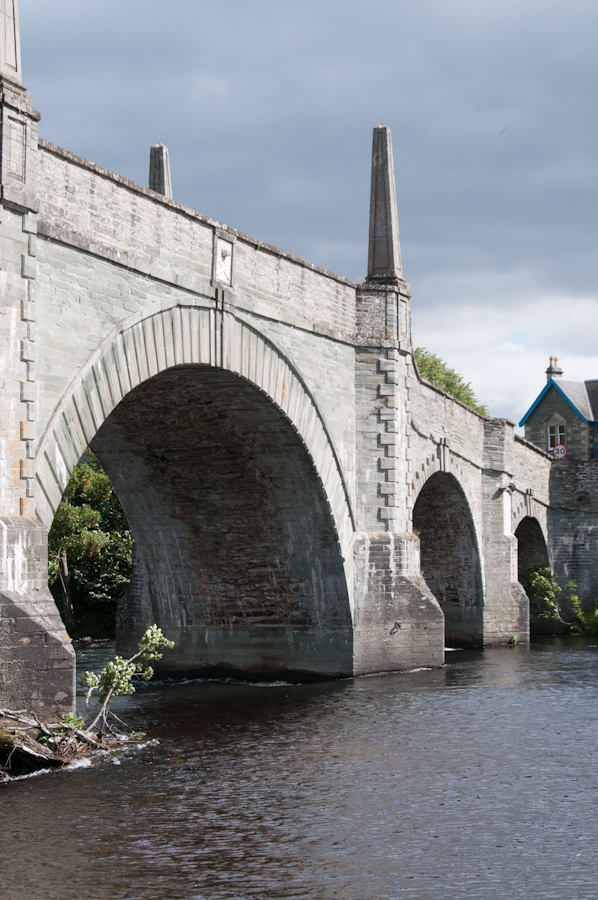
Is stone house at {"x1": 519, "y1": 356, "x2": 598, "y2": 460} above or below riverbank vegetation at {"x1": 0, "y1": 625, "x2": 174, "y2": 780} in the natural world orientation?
above

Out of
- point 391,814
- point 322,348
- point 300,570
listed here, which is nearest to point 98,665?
point 300,570

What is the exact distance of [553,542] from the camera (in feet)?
107

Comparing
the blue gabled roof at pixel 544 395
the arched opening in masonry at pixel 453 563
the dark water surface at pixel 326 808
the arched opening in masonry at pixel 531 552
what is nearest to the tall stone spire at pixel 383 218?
the arched opening in masonry at pixel 453 563

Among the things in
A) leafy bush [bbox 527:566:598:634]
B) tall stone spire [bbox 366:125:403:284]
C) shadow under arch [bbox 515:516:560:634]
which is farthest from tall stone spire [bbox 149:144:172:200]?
leafy bush [bbox 527:566:598:634]

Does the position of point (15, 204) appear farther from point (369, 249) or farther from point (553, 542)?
point (553, 542)

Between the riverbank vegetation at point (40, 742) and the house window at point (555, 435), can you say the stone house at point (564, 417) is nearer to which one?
the house window at point (555, 435)

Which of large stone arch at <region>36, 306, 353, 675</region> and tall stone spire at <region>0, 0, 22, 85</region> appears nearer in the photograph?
tall stone spire at <region>0, 0, 22, 85</region>

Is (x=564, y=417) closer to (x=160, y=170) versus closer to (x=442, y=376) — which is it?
(x=442, y=376)

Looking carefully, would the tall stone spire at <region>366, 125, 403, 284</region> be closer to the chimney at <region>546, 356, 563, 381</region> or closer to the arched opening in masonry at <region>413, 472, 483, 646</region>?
the arched opening in masonry at <region>413, 472, 483, 646</region>

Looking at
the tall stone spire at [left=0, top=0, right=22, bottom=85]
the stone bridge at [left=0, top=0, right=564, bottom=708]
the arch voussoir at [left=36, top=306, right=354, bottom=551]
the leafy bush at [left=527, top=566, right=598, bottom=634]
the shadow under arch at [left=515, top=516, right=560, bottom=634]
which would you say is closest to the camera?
the tall stone spire at [left=0, top=0, right=22, bottom=85]

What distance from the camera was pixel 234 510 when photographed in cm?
1898

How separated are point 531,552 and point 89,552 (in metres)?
13.0

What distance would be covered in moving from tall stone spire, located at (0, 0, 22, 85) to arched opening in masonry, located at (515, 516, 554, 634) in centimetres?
2275

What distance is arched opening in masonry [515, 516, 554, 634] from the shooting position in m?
31.6
